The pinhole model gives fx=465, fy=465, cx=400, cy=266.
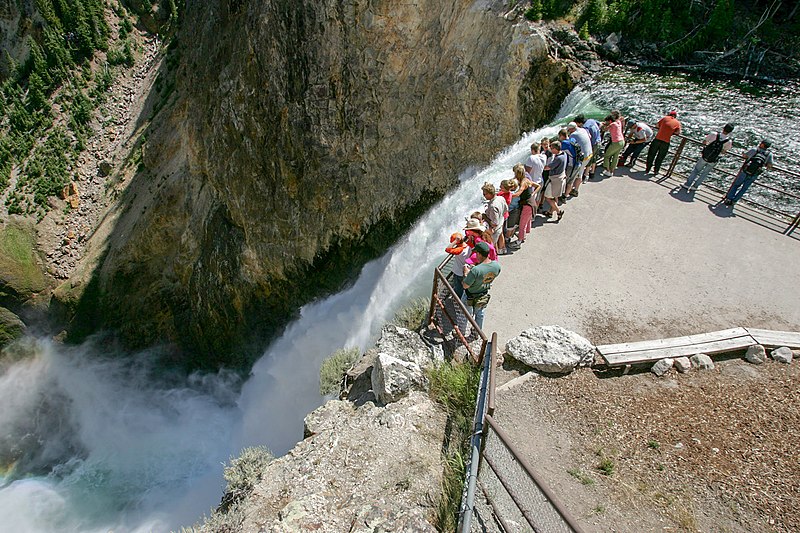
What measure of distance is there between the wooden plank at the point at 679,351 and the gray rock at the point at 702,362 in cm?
9

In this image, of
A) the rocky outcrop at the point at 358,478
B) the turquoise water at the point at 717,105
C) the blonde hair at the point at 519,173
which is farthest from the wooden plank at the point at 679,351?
the turquoise water at the point at 717,105

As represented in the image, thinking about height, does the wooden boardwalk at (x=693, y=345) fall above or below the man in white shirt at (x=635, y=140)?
below

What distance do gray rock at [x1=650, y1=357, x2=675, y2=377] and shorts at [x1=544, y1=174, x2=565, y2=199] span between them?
12.0 ft

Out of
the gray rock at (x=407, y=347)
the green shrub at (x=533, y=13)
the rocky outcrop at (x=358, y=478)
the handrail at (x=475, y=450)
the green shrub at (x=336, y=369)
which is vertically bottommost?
the green shrub at (x=336, y=369)

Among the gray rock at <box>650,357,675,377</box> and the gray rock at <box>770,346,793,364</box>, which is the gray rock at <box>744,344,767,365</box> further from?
the gray rock at <box>650,357,675,377</box>

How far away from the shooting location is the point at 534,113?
15.7 meters

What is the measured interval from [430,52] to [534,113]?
→ 4.50 metres

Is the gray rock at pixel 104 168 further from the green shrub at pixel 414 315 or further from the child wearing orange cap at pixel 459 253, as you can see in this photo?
the child wearing orange cap at pixel 459 253

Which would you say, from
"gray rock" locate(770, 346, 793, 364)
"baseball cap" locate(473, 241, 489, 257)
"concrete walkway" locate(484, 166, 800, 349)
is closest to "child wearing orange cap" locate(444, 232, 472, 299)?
"baseball cap" locate(473, 241, 489, 257)

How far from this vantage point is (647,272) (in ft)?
26.1

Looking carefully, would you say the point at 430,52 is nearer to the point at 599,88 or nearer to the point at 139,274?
the point at 599,88

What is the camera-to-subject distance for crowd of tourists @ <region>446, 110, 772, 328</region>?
6.53 meters

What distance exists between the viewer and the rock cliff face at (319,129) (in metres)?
12.3

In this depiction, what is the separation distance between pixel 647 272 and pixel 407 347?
4.41 metres
